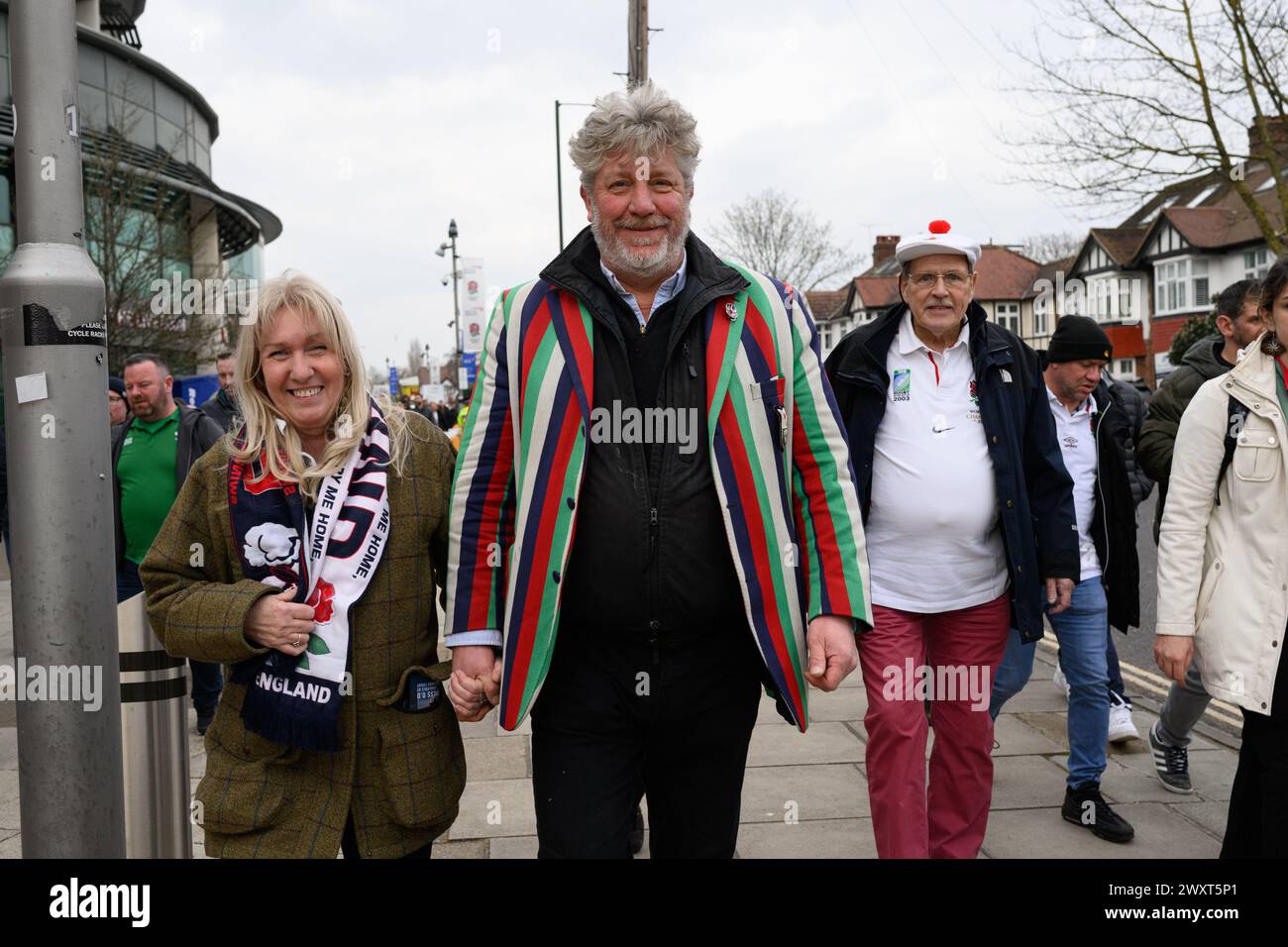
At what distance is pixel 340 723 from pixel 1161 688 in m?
5.50

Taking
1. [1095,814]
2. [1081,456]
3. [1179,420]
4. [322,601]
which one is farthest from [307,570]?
[1179,420]

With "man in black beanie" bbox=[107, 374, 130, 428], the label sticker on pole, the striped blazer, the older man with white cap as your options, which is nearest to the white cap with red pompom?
the older man with white cap

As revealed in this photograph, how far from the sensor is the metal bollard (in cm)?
310

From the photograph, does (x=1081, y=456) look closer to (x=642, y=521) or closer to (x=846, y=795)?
(x=846, y=795)

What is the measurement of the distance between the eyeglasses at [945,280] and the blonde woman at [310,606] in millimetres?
1879

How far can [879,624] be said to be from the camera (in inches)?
143

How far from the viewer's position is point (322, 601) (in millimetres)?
2494

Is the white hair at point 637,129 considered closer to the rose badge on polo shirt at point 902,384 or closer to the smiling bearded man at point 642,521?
the smiling bearded man at point 642,521

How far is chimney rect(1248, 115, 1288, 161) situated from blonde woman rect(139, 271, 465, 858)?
61.0 feet

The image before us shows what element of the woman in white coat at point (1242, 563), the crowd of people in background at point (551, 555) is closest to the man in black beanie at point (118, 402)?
the crowd of people in background at point (551, 555)

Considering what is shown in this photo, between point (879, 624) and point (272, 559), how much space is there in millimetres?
1940

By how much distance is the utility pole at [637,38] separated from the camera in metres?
14.1
